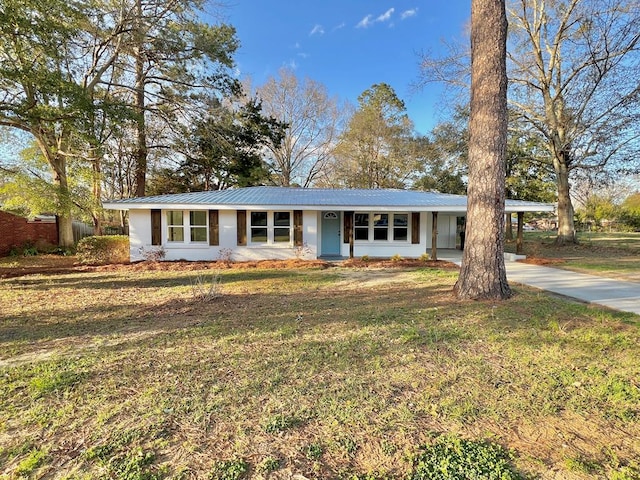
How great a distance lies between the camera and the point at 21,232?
50.0 ft

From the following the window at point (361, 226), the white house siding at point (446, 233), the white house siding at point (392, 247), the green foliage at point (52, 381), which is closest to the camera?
the green foliage at point (52, 381)

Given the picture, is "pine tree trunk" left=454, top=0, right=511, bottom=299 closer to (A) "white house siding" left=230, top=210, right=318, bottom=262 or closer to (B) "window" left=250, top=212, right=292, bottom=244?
(A) "white house siding" left=230, top=210, right=318, bottom=262

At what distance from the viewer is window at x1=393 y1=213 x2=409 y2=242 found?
45.8 ft

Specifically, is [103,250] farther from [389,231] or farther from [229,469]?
[229,469]

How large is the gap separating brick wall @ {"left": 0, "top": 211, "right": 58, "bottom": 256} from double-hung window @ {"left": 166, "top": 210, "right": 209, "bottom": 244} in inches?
305

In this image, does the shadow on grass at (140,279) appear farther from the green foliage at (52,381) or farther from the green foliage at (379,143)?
the green foliage at (379,143)

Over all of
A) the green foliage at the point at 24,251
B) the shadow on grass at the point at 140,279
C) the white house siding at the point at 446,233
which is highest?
the white house siding at the point at 446,233

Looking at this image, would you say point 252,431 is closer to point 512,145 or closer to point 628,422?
point 628,422

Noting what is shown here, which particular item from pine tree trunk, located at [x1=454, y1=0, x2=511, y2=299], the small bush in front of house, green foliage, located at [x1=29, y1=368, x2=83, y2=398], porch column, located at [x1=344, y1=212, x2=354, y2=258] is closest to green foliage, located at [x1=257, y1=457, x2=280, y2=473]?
green foliage, located at [x1=29, y1=368, x2=83, y2=398]

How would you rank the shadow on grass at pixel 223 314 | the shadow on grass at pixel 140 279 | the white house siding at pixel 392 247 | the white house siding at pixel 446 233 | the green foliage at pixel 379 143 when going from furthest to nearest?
the green foliage at pixel 379 143 → the white house siding at pixel 446 233 → the white house siding at pixel 392 247 → the shadow on grass at pixel 140 279 → the shadow on grass at pixel 223 314

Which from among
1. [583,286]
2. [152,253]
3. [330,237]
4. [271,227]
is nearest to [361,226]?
[330,237]

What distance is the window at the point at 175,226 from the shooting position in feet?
42.9

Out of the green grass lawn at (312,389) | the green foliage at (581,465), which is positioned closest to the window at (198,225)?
the green grass lawn at (312,389)

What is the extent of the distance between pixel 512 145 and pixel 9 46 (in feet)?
76.2
